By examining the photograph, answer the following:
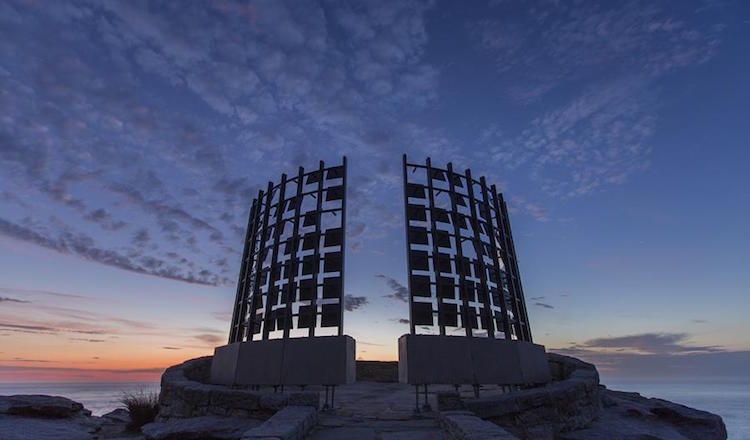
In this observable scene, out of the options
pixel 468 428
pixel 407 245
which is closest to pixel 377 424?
pixel 468 428

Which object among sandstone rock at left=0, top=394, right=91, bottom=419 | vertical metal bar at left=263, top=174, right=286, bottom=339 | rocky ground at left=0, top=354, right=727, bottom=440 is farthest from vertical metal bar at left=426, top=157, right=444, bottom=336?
sandstone rock at left=0, top=394, right=91, bottom=419

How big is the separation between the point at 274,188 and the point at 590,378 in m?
11.4

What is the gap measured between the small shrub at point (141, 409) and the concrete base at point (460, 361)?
272 inches

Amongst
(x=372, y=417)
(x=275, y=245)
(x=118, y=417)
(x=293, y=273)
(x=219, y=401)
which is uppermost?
(x=275, y=245)

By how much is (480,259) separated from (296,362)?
601 centimetres

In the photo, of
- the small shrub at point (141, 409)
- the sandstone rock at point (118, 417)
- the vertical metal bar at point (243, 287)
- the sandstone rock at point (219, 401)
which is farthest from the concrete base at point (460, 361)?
the sandstone rock at point (118, 417)

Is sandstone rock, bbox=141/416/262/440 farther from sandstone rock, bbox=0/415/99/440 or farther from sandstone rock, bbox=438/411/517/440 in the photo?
sandstone rock, bbox=0/415/99/440

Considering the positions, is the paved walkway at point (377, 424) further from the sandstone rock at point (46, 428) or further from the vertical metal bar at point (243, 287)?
the sandstone rock at point (46, 428)

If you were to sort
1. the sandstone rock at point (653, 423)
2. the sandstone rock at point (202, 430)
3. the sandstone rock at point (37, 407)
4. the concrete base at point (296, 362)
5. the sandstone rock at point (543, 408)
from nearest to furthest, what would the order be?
1. the sandstone rock at point (202, 430)
2. the sandstone rock at point (543, 408)
3. the sandstone rock at point (653, 423)
4. the concrete base at point (296, 362)
5. the sandstone rock at point (37, 407)

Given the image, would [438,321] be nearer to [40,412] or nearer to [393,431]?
[393,431]

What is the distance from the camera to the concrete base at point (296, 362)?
9547mm

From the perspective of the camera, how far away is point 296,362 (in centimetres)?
990

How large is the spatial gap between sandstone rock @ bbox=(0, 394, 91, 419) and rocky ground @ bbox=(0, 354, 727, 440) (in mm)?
26

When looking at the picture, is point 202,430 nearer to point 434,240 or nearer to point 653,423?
point 434,240
